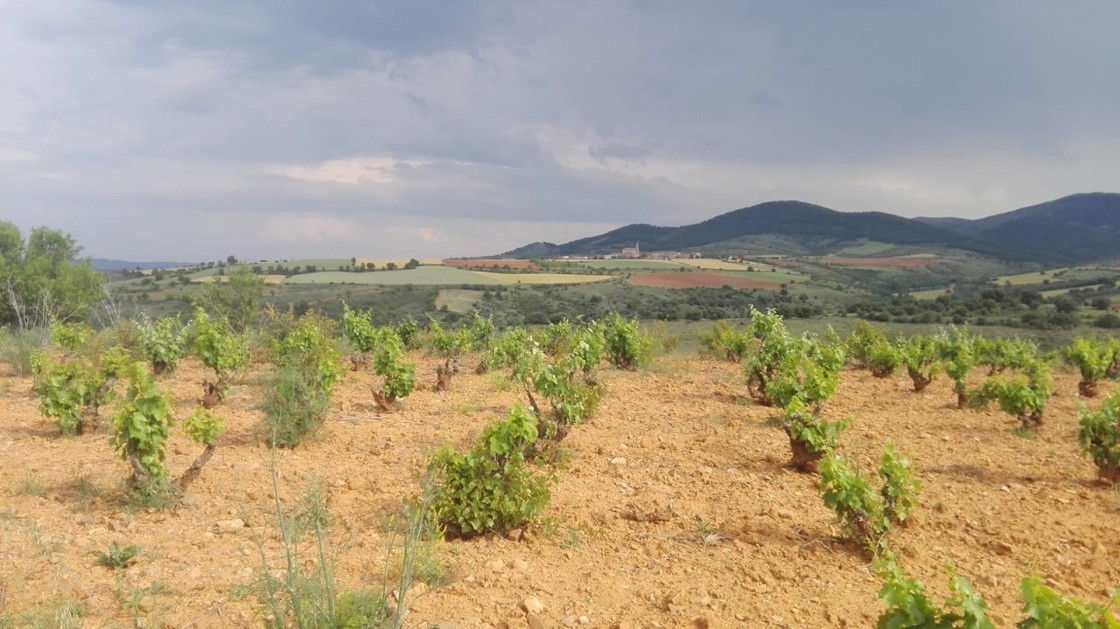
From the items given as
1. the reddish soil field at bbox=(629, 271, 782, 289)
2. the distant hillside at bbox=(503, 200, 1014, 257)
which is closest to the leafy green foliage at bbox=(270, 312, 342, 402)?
the reddish soil field at bbox=(629, 271, 782, 289)

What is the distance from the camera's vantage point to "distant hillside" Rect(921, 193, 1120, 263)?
10188 centimetres

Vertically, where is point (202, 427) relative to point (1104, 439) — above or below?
above

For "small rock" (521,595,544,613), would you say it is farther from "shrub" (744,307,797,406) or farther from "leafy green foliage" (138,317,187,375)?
"leafy green foliage" (138,317,187,375)

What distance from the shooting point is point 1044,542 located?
5512mm

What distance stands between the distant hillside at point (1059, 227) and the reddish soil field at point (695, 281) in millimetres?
61008

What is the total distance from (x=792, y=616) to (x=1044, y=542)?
2.91 meters

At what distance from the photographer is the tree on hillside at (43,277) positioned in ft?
86.1

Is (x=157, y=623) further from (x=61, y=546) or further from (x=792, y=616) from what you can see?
(x=792, y=616)

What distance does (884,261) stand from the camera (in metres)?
77.4

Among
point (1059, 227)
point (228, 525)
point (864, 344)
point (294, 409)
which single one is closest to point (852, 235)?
point (1059, 227)

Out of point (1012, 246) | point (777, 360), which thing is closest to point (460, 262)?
point (777, 360)

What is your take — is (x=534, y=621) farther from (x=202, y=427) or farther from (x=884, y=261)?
(x=884, y=261)

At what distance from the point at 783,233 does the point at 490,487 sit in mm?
106423

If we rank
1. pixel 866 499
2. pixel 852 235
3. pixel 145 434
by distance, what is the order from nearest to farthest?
pixel 866 499 < pixel 145 434 < pixel 852 235
